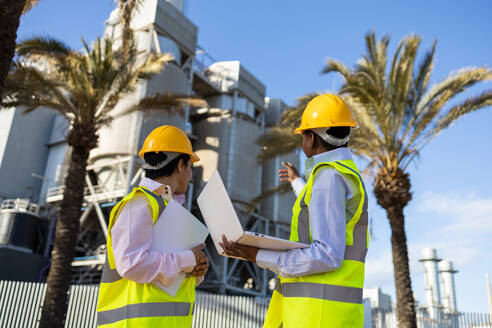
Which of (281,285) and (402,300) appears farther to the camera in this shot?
(402,300)

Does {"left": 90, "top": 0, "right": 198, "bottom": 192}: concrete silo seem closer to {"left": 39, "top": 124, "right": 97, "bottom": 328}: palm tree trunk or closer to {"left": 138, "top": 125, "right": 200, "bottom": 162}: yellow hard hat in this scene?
{"left": 39, "top": 124, "right": 97, "bottom": 328}: palm tree trunk

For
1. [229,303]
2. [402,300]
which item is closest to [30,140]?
[229,303]

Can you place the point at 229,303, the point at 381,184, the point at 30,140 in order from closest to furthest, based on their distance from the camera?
the point at 381,184
the point at 229,303
the point at 30,140

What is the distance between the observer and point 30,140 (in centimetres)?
2712

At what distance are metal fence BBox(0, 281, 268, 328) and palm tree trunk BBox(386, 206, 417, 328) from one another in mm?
4217

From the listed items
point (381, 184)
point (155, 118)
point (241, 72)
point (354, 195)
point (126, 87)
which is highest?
point (241, 72)

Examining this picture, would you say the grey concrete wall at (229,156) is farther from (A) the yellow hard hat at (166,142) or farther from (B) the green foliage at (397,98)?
(A) the yellow hard hat at (166,142)

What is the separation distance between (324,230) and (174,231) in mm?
876

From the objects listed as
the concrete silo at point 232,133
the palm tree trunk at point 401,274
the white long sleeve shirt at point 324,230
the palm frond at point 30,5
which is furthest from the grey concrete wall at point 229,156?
the white long sleeve shirt at point 324,230

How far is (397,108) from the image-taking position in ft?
38.8

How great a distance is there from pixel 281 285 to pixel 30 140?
28070 mm

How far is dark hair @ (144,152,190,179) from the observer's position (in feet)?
9.57

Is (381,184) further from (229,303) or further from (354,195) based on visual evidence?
(354,195)

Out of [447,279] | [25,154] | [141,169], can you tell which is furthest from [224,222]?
[25,154]
